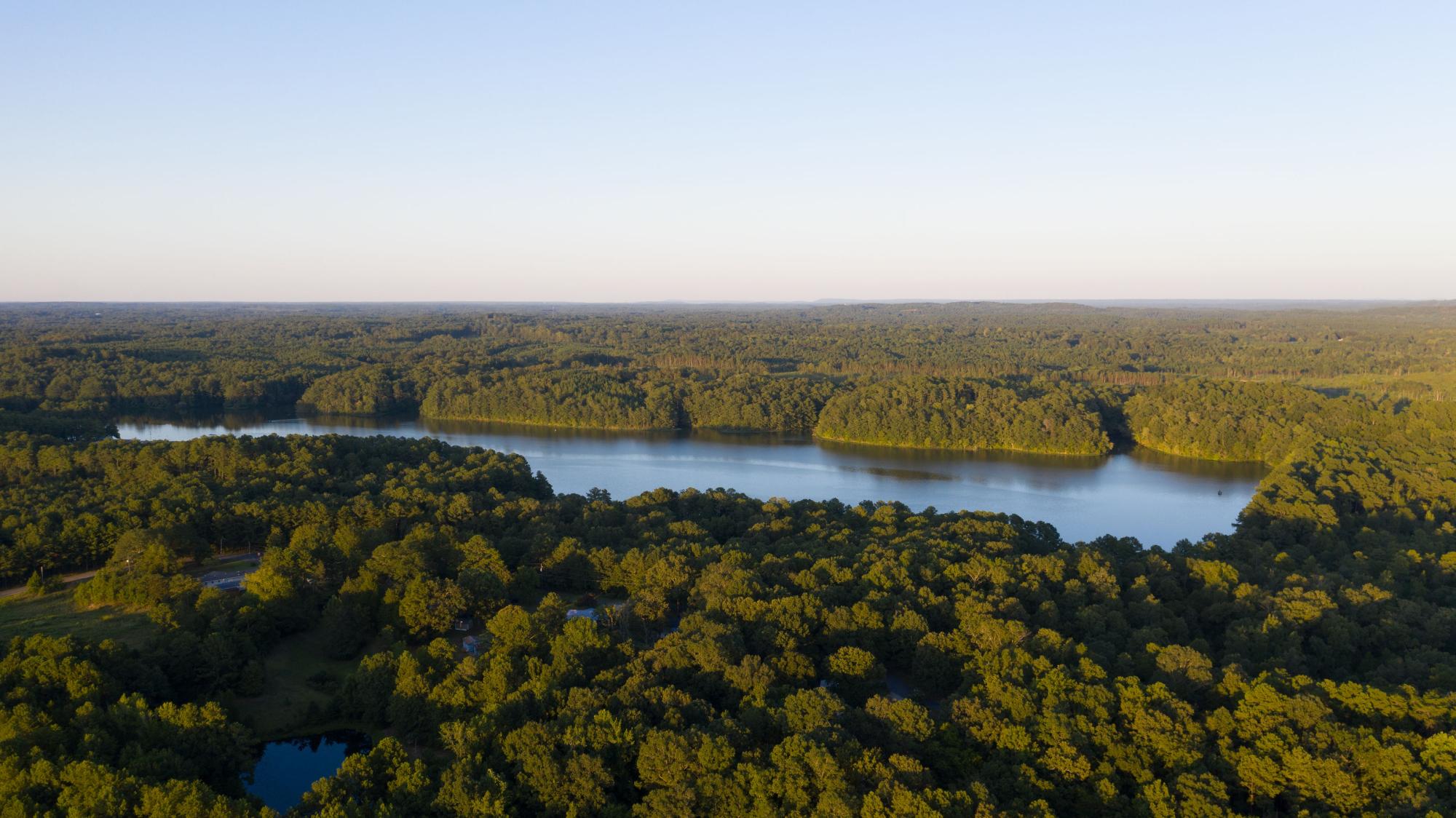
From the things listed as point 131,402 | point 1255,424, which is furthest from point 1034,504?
point 131,402

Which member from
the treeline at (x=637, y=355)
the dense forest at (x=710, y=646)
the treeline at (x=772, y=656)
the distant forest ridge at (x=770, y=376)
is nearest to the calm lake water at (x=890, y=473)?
the distant forest ridge at (x=770, y=376)

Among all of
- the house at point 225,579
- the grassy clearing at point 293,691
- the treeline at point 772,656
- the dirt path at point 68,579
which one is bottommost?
the grassy clearing at point 293,691

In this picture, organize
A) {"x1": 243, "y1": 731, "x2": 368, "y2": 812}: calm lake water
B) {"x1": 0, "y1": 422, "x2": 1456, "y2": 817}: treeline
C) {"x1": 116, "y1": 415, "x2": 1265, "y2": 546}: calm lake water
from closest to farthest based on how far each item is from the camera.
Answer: {"x1": 0, "y1": 422, "x2": 1456, "y2": 817}: treeline, {"x1": 243, "y1": 731, "x2": 368, "y2": 812}: calm lake water, {"x1": 116, "y1": 415, "x2": 1265, "y2": 546}: calm lake water

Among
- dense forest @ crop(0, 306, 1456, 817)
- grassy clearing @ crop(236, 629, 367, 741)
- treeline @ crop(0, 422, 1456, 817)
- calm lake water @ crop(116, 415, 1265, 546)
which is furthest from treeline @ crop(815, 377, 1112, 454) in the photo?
grassy clearing @ crop(236, 629, 367, 741)

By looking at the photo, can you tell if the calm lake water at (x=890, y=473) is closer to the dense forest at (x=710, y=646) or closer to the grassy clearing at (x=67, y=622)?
the dense forest at (x=710, y=646)

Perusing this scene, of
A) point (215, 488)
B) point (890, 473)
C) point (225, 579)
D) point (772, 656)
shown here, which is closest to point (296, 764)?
point (225, 579)

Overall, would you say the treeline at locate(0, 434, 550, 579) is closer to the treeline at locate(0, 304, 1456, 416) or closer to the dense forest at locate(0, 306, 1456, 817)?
the dense forest at locate(0, 306, 1456, 817)
